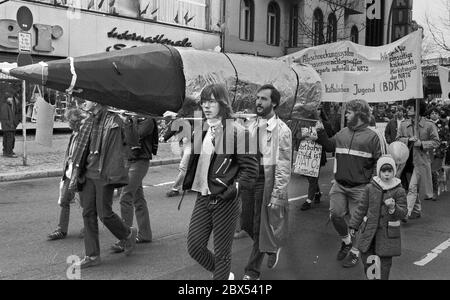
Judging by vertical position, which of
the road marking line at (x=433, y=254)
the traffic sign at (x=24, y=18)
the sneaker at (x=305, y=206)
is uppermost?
the traffic sign at (x=24, y=18)

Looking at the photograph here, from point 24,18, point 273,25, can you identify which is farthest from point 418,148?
point 273,25

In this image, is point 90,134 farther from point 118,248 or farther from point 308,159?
point 308,159

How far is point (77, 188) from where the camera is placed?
517 centimetres

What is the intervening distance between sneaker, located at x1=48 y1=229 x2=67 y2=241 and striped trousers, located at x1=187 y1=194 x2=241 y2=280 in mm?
2699

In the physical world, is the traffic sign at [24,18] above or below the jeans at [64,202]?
above

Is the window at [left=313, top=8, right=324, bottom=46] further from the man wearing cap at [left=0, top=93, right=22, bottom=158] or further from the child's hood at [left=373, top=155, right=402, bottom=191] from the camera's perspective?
the child's hood at [left=373, top=155, right=402, bottom=191]

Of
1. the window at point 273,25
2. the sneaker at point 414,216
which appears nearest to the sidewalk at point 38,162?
the sneaker at point 414,216

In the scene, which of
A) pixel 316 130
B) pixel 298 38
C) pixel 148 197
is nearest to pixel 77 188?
pixel 316 130

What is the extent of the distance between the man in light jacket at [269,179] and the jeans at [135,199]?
166 centimetres

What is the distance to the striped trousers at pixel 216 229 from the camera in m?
4.07

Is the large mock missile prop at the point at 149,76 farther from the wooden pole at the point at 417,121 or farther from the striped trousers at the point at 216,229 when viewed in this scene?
the wooden pole at the point at 417,121

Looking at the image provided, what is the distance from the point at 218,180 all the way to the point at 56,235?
3.00 m

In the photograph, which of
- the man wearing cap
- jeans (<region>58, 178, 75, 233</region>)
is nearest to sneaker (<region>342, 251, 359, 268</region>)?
jeans (<region>58, 178, 75, 233</region>)

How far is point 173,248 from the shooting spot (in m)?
5.91
